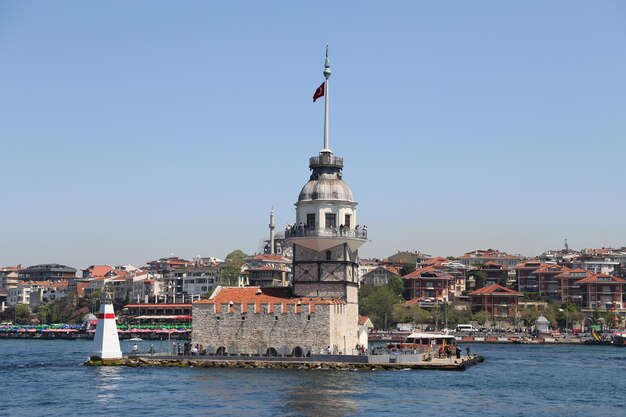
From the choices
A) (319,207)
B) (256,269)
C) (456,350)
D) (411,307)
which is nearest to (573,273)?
(411,307)

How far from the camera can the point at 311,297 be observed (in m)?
62.1

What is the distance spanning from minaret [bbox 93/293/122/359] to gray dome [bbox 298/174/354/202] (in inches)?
546

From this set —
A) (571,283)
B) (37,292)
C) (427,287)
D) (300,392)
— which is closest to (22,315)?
(37,292)

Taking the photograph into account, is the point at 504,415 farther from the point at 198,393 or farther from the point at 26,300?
the point at 26,300

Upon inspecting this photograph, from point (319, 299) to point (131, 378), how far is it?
1269 cm

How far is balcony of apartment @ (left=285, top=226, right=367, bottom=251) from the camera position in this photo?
204ft

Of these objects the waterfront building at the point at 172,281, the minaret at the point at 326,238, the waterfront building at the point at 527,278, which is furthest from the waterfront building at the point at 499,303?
the minaret at the point at 326,238

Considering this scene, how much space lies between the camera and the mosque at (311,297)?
59.9 meters

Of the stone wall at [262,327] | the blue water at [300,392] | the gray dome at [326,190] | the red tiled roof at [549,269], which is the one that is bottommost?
the blue water at [300,392]

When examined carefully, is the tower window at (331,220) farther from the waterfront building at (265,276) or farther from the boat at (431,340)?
the waterfront building at (265,276)

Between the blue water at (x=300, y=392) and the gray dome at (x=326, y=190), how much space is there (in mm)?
11936

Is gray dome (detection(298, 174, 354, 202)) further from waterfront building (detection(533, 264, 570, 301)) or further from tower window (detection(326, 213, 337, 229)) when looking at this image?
waterfront building (detection(533, 264, 570, 301))

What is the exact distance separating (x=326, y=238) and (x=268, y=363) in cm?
871

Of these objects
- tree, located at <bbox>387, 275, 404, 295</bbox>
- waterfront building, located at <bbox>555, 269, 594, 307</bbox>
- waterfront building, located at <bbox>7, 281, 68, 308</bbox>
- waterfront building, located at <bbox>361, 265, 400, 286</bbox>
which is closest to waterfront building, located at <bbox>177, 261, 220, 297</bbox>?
waterfront building, located at <bbox>361, 265, 400, 286</bbox>
